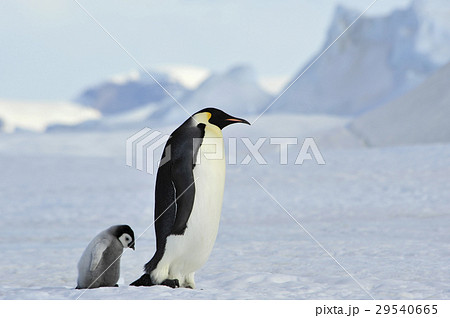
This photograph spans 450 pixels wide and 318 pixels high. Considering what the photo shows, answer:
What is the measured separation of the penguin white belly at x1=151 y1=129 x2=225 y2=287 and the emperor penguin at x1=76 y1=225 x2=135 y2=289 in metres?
0.23

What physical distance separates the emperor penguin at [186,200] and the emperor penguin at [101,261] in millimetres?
168

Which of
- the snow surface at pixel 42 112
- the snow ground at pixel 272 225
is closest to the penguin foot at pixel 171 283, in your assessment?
the snow ground at pixel 272 225

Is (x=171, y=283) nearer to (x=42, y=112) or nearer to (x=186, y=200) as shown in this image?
(x=186, y=200)

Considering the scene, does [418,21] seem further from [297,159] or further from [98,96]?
[98,96]

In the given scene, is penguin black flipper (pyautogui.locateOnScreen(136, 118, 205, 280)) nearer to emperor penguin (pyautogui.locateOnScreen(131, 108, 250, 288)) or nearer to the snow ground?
emperor penguin (pyautogui.locateOnScreen(131, 108, 250, 288))

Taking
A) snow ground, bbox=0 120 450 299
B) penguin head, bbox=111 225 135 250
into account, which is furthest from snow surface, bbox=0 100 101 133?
penguin head, bbox=111 225 135 250

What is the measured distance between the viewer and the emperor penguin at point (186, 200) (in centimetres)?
260

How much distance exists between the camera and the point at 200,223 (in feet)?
8.69

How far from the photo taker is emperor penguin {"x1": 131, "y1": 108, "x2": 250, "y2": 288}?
2602 millimetres

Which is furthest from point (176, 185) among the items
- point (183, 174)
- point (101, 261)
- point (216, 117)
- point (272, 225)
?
point (272, 225)

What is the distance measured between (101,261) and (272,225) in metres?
2.69

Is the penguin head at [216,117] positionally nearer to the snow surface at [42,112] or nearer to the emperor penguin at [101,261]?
the emperor penguin at [101,261]
